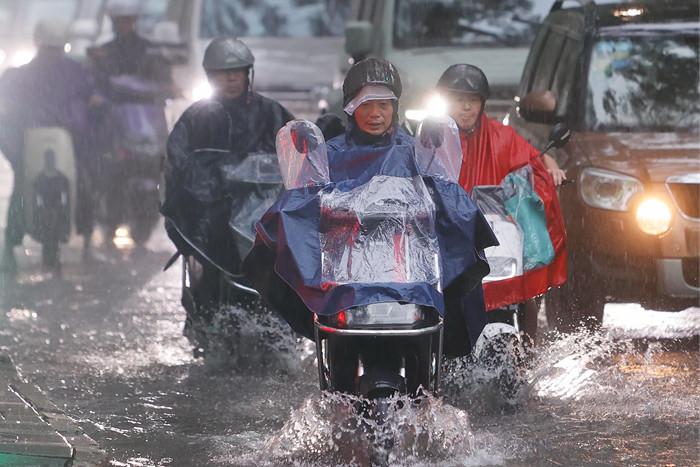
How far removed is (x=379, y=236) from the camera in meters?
5.95

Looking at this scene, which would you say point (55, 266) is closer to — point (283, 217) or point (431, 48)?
point (431, 48)

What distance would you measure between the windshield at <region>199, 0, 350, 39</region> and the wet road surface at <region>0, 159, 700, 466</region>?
851 centimetres

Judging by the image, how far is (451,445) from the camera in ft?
21.0

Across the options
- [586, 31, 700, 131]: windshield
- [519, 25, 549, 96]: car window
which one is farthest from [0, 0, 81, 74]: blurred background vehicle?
[586, 31, 700, 131]: windshield

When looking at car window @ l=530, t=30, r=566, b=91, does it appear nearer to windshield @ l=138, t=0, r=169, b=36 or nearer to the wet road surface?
the wet road surface

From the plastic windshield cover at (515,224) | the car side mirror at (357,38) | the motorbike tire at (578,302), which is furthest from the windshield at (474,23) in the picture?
the plastic windshield cover at (515,224)

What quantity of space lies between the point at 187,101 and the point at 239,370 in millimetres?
8736

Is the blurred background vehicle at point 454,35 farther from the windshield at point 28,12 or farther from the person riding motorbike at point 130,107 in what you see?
the windshield at point 28,12

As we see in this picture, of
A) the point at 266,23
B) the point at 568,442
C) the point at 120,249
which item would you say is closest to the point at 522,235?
the point at 568,442

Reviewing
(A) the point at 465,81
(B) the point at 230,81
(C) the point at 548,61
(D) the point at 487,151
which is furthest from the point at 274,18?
(D) the point at 487,151

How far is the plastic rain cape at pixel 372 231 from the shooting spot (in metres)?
5.89

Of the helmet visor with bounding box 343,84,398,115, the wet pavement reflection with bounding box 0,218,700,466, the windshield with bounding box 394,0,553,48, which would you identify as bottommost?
the wet pavement reflection with bounding box 0,218,700,466

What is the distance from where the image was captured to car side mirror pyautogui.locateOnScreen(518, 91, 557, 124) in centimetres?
954

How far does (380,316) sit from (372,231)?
12.3 inches
